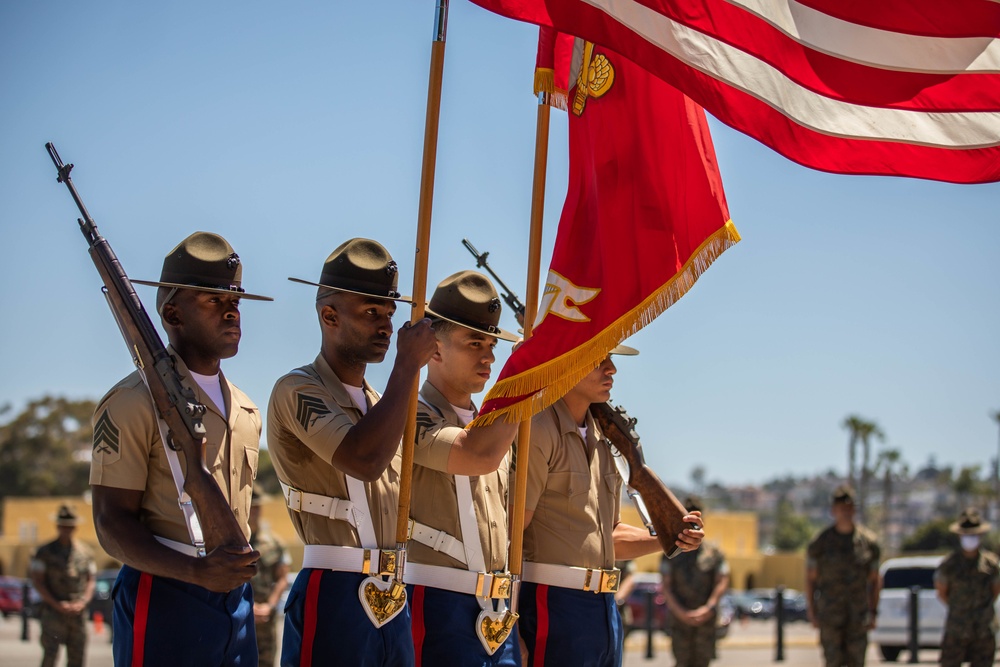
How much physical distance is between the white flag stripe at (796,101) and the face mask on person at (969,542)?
7815 millimetres

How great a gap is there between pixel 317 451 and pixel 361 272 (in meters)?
0.75

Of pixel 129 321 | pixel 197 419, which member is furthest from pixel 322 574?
pixel 129 321

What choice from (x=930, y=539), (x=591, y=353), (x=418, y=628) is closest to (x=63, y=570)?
(x=418, y=628)

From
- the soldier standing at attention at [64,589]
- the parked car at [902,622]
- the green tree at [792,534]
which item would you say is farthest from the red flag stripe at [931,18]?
the green tree at [792,534]

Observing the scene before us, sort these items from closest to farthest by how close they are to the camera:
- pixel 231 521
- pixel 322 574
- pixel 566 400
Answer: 1. pixel 231 521
2. pixel 322 574
3. pixel 566 400

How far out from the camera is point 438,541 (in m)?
5.04

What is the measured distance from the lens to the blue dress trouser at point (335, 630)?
174 inches

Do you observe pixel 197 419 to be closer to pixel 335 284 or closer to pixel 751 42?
pixel 335 284

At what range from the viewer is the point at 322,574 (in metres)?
4.51

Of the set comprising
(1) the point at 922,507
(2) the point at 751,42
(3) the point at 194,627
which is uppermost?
(1) the point at 922,507

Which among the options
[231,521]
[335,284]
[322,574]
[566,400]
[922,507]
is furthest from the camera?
[922,507]

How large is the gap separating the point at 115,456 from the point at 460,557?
4.98 ft

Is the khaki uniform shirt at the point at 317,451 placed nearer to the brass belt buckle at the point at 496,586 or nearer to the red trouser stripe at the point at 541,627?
the brass belt buckle at the point at 496,586

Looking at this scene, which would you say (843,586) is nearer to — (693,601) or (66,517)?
(693,601)
